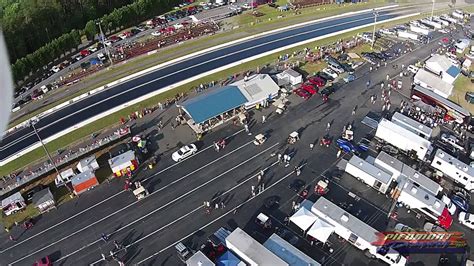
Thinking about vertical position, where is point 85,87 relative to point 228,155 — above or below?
above

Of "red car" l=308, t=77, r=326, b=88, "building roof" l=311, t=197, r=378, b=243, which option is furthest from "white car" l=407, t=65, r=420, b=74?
"building roof" l=311, t=197, r=378, b=243

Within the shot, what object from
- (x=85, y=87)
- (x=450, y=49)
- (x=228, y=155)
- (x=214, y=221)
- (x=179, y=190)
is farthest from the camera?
(x=450, y=49)

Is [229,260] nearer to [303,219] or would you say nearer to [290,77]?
[303,219]

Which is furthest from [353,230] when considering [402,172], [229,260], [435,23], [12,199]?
[435,23]

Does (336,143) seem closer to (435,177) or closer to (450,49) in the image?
(435,177)

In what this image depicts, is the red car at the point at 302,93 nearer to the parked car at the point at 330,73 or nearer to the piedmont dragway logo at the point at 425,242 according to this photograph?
the parked car at the point at 330,73

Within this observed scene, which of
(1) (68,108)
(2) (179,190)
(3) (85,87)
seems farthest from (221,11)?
(2) (179,190)

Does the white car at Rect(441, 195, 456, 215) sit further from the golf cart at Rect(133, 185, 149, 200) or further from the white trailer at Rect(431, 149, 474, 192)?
the golf cart at Rect(133, 185, 149, 200)
